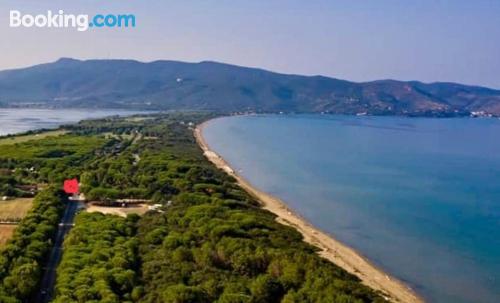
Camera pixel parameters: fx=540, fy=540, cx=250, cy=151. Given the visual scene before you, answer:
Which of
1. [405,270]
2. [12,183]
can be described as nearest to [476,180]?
[405,270]

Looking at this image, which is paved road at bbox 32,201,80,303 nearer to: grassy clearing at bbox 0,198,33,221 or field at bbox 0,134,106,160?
grassy clearing at bbox 0,198,33,221

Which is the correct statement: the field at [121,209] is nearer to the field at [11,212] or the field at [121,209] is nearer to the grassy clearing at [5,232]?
the field at [11,212]

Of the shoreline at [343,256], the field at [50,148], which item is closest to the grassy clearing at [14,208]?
the field at [50,148]

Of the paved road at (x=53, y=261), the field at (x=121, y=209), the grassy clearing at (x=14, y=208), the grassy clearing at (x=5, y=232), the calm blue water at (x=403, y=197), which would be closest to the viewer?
the paved road at (x=53, y=261)

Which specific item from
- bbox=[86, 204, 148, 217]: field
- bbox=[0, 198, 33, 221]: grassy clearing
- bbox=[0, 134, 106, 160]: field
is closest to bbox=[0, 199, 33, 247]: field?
bbox=[0, 198, 33, 221]: grassy clearing

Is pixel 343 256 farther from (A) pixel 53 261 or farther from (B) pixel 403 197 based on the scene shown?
(B) pixel 403 197

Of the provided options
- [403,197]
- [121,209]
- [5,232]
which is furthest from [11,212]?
[403,197]
